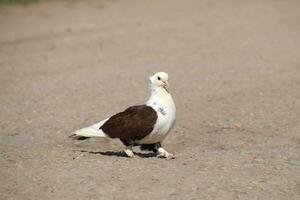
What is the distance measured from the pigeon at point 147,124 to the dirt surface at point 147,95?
0.18m

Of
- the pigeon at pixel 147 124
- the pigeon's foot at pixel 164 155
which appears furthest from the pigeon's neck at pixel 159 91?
the pigeon's foot at pixel 164 155

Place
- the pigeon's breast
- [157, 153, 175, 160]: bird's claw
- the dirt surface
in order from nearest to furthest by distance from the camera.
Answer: the dirt surface → the pigeon's breast → [157, 153, 175, 160]: bird's claw

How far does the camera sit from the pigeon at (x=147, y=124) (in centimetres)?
793

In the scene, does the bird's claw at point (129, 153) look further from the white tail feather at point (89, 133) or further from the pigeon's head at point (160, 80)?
the pigeon's head at point (160, 80)

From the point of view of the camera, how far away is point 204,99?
1122 centimetres

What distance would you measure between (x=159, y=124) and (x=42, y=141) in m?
1.94

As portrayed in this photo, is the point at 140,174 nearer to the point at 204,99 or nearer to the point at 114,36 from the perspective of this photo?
the point at 204,99

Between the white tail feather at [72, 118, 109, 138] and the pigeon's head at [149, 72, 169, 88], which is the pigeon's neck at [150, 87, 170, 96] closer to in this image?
the pigeon's head at [149, 72, 169, 88]

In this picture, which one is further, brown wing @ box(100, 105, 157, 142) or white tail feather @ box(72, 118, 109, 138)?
white tail feather @ box(72, 118, 109, 138)

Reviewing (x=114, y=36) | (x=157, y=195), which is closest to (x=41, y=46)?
(x=114, y=36)

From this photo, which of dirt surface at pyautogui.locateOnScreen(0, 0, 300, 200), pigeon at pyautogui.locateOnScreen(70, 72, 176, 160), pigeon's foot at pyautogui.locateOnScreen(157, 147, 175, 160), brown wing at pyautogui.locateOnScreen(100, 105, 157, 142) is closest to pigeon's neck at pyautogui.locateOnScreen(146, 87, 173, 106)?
pigeon at pyautogui.locateOnScreen(70, 72, 176, 160)

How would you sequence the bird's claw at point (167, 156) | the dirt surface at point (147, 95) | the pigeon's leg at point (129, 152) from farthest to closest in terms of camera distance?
the pigeon's leg at point (129, 152) → the bird's claw at point (167, 156) → the dirt surface at point (147, 95)

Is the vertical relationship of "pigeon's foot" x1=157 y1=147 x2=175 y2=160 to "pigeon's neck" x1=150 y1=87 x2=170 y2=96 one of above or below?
below

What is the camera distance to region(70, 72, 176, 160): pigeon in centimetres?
793
